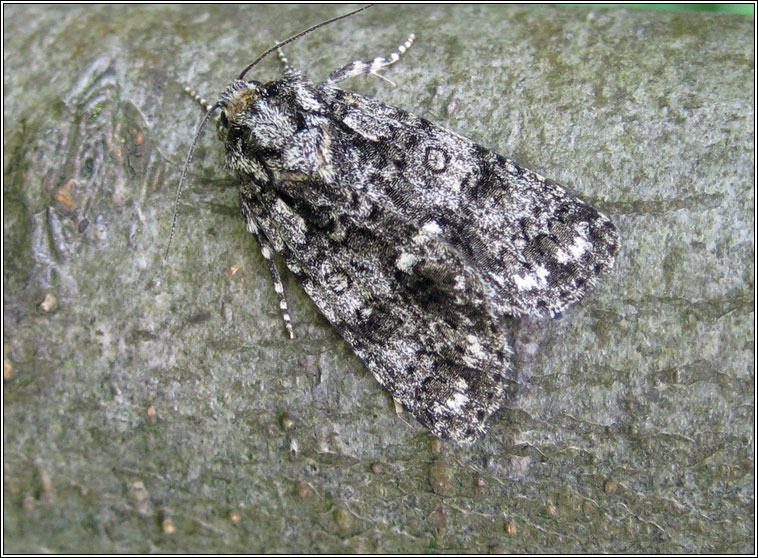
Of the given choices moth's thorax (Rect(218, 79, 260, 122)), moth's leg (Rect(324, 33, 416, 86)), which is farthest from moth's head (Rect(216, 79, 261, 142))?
moth's leg (Rect(324, 33, 416, 86))

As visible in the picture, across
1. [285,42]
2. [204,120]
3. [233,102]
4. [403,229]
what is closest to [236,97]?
[233,102]

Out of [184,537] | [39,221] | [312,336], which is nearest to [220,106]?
[39,221]

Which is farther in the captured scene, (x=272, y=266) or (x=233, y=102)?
(x=233, y=102)

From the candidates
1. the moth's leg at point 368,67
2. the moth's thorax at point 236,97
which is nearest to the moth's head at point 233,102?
the moth's thorax at point 236,97

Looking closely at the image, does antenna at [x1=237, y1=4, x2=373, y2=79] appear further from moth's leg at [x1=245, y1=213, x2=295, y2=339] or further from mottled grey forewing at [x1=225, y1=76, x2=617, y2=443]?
moth's leg at [x1=245, y1=213, x2=295, y2=339]

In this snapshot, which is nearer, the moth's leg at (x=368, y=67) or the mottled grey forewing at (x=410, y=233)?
the mottled grey forewing at (x=410, y=233)

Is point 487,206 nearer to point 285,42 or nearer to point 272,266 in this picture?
point 272,266

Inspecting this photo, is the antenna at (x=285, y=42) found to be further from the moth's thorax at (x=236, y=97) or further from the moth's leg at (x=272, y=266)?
the moth's leg at (x=272, y=266)

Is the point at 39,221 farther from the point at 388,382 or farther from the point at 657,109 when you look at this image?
the point at 657,109
